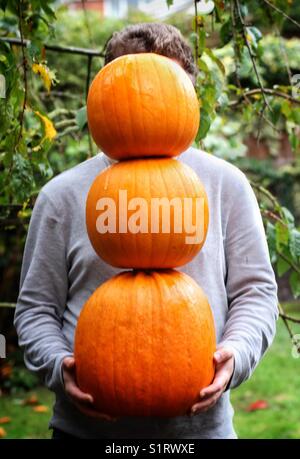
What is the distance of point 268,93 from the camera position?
7.50 feet

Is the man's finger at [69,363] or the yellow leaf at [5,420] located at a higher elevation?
the man's finger at [69,363]

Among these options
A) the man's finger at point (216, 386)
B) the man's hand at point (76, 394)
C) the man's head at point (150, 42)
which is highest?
the man's head at point (150, 42)

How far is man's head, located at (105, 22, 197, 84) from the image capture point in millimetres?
1505

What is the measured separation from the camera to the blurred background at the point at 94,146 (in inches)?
78.1

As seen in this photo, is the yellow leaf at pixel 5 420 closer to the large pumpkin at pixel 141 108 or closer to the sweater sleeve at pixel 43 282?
the sweater sleeve at pixel 43 282

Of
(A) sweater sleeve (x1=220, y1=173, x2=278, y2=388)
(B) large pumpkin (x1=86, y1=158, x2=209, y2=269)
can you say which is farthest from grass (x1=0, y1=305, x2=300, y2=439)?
(B) large pumpkin (x1=86, y1=158, x2=209, y2=269)

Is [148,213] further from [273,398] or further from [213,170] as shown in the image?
[273,398]

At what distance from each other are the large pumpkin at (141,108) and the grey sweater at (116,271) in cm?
28

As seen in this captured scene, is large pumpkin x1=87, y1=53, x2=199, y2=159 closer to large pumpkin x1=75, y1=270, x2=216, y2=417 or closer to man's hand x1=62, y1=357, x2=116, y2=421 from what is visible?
large pumpkin x1=75, y1=270, x2=216, y2=417

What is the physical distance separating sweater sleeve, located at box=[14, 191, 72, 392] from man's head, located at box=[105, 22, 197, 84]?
41 cm

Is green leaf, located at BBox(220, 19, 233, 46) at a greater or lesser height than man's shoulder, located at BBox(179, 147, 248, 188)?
greater

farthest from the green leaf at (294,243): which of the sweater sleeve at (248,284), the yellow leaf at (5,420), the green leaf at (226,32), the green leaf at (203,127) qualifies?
the yellow leaf at (5,420)

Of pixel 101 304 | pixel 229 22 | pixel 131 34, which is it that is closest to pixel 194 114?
pixel 131 34

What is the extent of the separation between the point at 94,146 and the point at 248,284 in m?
1.47
